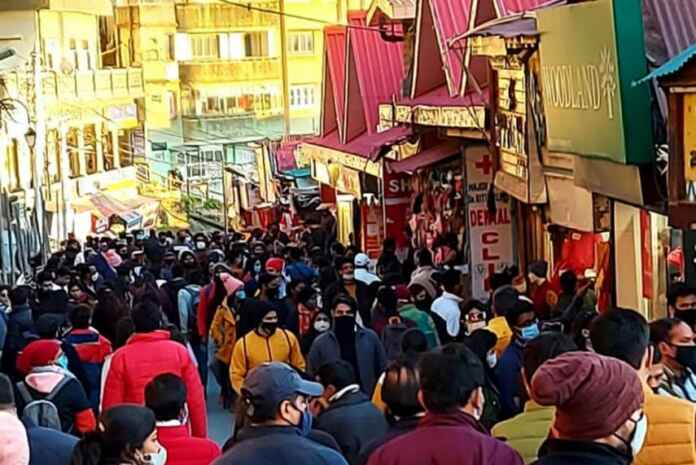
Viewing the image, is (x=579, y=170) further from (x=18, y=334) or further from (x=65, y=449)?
(x=65, y=449)

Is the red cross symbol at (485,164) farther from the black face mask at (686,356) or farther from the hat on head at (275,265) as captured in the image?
the black face mask at (686,356)

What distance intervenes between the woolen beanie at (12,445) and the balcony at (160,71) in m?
64.2

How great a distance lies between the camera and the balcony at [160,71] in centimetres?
6931

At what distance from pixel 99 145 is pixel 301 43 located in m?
19.1

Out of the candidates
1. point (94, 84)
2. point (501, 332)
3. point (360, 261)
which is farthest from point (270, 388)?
point (94, 84)

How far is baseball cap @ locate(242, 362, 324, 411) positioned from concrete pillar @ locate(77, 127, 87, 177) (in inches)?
1940

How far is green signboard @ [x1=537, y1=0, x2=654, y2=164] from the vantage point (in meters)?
11.8

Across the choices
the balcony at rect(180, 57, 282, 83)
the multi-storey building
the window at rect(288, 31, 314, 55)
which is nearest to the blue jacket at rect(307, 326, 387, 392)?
the multi-storey building

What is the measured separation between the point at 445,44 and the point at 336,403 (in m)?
13.8

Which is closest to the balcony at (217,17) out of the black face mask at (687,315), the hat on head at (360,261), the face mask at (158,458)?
the hat on head at (360,261)

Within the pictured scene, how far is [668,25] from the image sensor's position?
1192 cm

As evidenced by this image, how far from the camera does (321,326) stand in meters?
12.3

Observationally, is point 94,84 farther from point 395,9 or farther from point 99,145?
point 395,9

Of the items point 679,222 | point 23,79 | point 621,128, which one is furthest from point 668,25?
point 23,79
